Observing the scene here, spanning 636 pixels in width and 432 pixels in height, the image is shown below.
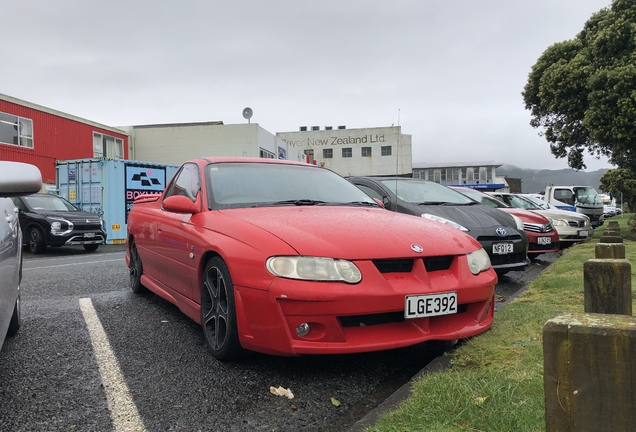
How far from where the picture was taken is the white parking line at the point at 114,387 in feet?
7.77

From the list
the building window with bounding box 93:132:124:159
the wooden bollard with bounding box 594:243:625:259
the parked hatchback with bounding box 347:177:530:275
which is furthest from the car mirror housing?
the building window with bounding box 93:132:124:159

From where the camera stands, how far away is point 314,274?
2678mm

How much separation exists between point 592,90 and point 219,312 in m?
13.9

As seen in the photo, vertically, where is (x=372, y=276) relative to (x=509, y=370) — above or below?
above

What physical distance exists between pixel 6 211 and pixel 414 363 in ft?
9.08

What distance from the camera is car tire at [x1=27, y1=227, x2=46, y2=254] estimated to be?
1185cm

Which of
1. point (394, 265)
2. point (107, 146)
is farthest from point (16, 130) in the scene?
point (394, 265)

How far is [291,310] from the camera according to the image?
265cm

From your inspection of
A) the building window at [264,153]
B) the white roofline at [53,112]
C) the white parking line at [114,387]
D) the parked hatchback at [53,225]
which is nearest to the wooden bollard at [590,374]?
the white parking line at [114,387]

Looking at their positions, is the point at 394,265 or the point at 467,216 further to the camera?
the point at 467,216

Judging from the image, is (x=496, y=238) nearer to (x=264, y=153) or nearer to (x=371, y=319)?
(x=371, y=319)

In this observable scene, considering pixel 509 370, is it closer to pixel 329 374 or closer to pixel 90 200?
pixel 329 374

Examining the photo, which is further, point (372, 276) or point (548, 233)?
point (548, 233)

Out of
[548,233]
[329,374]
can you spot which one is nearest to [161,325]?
[329,374]
